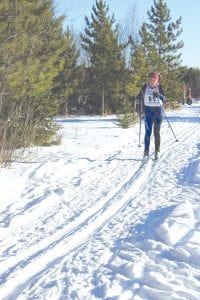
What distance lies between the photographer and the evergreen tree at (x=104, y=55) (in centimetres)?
3231

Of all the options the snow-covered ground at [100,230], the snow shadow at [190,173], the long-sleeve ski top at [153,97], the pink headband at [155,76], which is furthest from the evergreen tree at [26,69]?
the snow shadow at [190,173]

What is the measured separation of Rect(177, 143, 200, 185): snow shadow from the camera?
8188mm

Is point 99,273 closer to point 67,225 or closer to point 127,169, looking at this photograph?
point 67,225

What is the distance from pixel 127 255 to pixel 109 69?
29205 millimetres

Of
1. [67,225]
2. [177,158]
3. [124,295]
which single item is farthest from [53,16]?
[124,295]

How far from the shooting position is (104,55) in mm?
32531

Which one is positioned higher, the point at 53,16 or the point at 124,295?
the point at 53,16

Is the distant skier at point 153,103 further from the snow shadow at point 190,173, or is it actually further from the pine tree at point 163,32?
the pine tree at point 163,32

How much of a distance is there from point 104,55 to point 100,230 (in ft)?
92.6

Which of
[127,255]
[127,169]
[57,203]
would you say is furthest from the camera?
[127,169]

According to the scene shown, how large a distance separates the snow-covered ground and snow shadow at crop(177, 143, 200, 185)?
0.06 ft

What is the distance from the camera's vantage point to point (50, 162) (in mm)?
10469

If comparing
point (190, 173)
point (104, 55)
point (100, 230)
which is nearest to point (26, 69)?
point (190, 173)

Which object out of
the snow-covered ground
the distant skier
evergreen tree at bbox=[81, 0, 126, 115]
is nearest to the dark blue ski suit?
the distant skier
